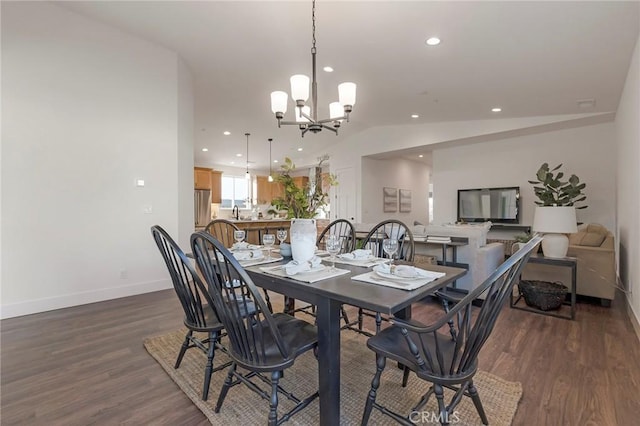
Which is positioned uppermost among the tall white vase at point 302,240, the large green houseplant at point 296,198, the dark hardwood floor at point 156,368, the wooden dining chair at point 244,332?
the large green houseplant at point 296,198

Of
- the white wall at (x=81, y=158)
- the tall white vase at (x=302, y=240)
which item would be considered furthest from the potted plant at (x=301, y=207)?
the white wall at (x=81, y=158)

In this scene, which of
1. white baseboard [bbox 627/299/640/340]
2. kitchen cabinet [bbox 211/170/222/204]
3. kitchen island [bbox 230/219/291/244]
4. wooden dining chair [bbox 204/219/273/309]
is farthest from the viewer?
kitchen cabinet [bbox 211/170/222/204]

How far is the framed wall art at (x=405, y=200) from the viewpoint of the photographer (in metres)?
8.95

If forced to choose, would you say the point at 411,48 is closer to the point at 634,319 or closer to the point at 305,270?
the point at 305,270

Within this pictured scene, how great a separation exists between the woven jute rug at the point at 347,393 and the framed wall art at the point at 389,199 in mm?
6398

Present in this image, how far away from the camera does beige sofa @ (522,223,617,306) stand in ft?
10.7

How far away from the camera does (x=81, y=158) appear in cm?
333

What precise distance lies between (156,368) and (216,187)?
8243 millimetres

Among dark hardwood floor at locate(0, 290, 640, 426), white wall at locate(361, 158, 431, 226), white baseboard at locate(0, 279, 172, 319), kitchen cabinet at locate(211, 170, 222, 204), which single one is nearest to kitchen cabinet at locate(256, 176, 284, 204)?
kitchen cabinet at locate(211, 170, 222, 204)

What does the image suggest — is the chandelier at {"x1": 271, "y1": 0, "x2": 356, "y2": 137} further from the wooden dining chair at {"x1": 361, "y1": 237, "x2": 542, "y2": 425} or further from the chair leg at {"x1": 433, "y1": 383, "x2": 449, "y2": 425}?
the chair leg at {"x1": 433, "y1": 383, "x2": 449, "y2": 425}

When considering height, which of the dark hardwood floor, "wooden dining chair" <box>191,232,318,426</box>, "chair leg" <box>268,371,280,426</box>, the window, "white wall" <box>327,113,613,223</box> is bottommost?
the dark hardwood floor

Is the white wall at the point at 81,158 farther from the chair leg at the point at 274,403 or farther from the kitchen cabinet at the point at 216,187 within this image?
the kitchen cabinet at the point at 216,187

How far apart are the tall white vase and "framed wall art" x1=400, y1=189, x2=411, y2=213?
7.57 m

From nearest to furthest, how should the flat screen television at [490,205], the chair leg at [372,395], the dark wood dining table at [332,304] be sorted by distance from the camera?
1. the dark wood dining table at [332,304]
2. the chair leg at [372,395]
3. the flat screen television at [490,205]
